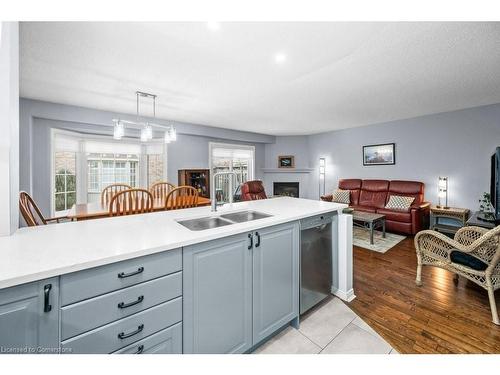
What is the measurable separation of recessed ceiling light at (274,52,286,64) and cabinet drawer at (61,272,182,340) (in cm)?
206

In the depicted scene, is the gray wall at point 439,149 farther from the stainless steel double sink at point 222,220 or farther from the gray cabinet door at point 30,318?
the gray cabinet door at point 30,318

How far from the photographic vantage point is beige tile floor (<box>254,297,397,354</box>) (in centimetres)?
150

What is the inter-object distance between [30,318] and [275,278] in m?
1.25

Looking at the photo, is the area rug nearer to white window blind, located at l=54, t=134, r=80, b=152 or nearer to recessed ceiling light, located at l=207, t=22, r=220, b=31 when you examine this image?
recessed ceiling light, located at l=207, t=22, r=220, b=31

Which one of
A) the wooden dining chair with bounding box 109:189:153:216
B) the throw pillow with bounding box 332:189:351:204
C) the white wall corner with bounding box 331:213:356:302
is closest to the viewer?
the white wall corner with bounding box 331:213:356:302

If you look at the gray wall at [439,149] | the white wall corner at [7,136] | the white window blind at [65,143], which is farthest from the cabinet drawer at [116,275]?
the gray wall at [439,149]

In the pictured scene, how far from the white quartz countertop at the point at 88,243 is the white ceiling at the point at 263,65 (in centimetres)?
149

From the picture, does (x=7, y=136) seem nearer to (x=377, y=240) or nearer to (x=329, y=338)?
(x=329, y=338)

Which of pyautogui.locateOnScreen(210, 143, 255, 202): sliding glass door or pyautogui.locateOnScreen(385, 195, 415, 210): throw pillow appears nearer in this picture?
pyautogui.locateOnScreen(385, 195, 415, 210): throw pillow

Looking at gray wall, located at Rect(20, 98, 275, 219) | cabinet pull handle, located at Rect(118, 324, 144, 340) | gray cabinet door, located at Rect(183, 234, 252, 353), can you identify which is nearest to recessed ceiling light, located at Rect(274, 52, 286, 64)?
gray cabinet door, located at Rect(183, 234, 252, 353)

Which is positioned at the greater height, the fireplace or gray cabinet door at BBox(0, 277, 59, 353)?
the fireplace

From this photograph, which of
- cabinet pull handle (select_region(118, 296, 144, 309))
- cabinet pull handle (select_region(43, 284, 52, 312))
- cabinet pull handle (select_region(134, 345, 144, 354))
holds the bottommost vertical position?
cabinet pull handle (select_region(134, 345, 144, 354))

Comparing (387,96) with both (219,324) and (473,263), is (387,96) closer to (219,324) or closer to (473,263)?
(473,263)

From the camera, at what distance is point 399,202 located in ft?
14.5
